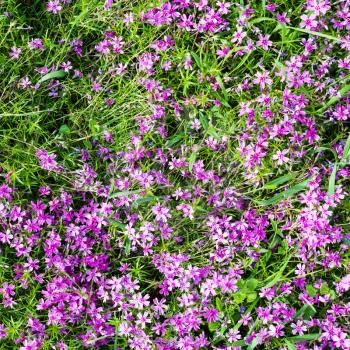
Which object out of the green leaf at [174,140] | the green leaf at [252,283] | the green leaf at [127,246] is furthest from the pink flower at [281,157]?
the green leaf at [127,246]

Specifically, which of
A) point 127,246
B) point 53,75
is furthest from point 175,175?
point 53,75

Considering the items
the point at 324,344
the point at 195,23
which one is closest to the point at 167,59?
the point at 195,23

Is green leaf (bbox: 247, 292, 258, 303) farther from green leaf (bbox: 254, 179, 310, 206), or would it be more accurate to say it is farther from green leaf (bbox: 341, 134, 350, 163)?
green leaf (bbox: 341, 134, 350, 163)

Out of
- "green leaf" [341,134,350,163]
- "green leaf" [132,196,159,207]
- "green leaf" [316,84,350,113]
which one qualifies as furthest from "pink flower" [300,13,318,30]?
"green leaf" [132,196,159,207]

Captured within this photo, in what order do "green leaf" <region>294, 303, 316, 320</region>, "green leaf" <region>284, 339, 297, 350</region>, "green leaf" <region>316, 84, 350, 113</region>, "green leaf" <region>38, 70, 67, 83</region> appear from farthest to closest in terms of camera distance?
"green leaf" <region>38, 70, 67, 83</region>
"green leaf" <region>316, 84, 350, 113</region>
"green leaf" <region>294, 303, 316, 320</region>
"green leaf" <region>284, 339, 297, 350</region>

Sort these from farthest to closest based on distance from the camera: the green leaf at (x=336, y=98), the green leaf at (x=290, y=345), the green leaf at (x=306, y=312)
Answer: the green leaf at (x=336, y=98) → the green leaf at (x=306, y=312) → the green leaf at (x=290, y=345)

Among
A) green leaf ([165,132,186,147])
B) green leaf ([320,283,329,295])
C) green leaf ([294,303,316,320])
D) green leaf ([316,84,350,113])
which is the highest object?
green leaf ([316,84,350,113])

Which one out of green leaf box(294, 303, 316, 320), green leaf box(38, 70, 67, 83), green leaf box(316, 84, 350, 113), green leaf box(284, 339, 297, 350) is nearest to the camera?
green leaf box(284, 339, 297, 350)

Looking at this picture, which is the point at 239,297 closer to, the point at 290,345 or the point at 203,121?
the point at 290,345

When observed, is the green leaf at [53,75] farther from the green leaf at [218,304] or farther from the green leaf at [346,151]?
the green leaf at [346,151]
